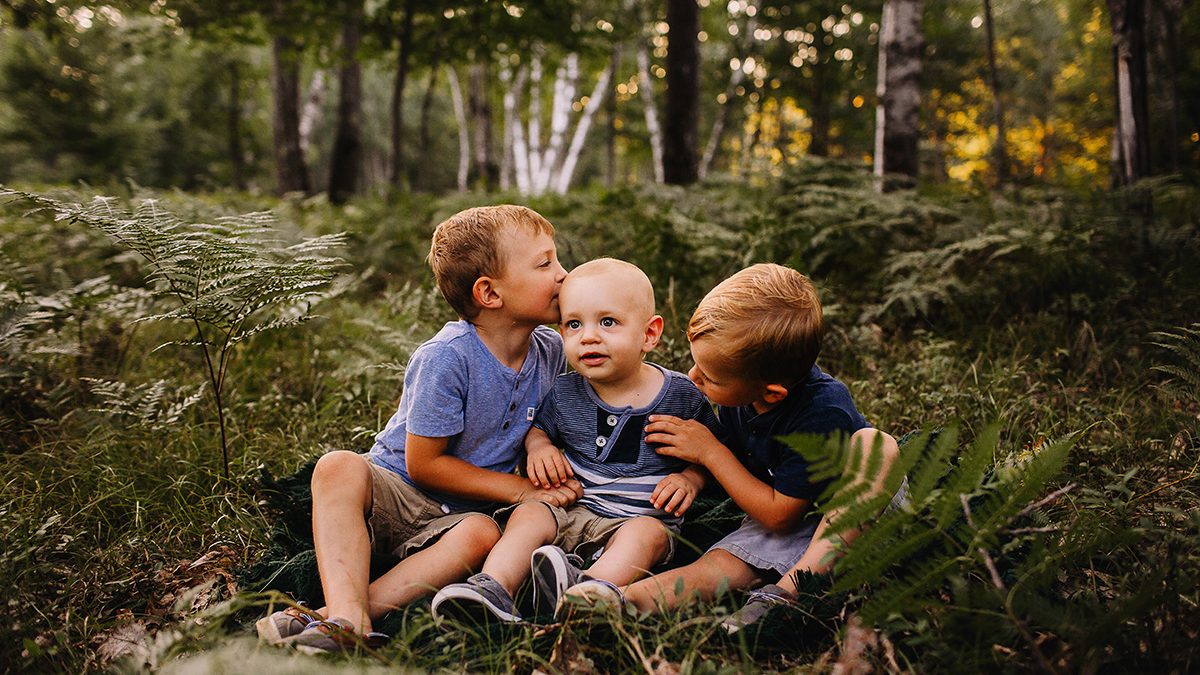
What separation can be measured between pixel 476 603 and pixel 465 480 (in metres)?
0.49

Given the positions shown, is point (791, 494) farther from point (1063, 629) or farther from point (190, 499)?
point (190, 499)

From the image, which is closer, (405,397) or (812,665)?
(812,665)

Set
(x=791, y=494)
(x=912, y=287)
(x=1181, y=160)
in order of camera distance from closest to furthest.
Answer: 1. (x=791, y=494)
2. (x=912, y=287)
3. (x=1181, y=160)

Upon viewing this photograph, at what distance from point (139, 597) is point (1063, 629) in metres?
2.91

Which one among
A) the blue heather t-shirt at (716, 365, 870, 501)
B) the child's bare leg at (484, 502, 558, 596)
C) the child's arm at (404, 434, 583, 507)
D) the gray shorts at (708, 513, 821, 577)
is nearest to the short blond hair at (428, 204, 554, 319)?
the child's arm at (404, 434, 583, 507)

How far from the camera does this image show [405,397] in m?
2.63

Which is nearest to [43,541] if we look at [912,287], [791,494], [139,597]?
[139,597]

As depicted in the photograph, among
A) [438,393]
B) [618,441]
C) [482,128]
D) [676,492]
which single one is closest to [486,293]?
[438,393]

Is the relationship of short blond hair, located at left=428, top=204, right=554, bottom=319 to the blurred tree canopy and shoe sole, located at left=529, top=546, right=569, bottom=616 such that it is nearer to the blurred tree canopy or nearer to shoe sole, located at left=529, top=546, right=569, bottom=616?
shoe sole, located at left=529, top=546, right=569, bottom=616

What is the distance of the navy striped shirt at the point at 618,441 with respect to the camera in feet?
8.32

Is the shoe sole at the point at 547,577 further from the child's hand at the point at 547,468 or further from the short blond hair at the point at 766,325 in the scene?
the short blond hair at the point at 766,325

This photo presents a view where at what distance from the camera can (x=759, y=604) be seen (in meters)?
2.15

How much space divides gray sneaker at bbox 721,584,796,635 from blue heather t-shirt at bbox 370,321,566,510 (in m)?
1.05

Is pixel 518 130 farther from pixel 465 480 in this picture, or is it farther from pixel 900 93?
pixel 465 480
